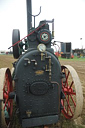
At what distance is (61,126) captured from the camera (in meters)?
2.69

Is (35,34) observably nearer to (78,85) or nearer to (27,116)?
(78,85)

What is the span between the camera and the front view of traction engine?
2.36 m

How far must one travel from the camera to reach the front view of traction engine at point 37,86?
2363mm

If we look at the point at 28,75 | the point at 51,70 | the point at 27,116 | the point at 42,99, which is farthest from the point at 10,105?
the point at 51,70

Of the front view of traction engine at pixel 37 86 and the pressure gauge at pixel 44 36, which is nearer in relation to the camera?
the front view of traction engine at pixel 37 86

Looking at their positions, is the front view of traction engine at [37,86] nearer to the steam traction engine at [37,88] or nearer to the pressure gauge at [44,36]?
the steam traction engine at [37,88]

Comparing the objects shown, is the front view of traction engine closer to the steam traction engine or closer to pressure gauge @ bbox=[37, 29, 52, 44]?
the steam traction engine

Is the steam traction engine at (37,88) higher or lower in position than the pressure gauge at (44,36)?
lower

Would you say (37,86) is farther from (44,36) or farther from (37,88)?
(44,36)

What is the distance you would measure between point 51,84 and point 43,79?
221 mm

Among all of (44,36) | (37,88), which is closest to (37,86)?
(37,88)

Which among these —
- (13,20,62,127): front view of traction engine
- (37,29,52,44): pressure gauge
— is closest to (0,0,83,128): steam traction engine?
(13,20,62,127): front view of traction engine

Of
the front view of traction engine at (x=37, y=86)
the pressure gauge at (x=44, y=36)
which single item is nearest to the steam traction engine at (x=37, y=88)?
the front view of traction engine at (x=37, y=86)

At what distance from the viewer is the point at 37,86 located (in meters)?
2.40
